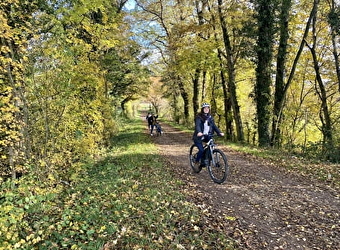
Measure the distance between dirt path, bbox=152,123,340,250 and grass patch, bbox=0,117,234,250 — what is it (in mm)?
490

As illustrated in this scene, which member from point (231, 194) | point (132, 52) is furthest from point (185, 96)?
point (231, 194)

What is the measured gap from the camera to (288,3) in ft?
43.5

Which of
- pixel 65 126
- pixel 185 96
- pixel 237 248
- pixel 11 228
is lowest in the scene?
pixel 237 248

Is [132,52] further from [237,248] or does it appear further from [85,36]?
[237,248]

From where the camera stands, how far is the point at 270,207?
593 cm

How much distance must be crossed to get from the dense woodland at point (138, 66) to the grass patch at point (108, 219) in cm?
125

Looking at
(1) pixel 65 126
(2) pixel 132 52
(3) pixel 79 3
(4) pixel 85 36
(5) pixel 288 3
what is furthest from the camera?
(2) pixel 132 52

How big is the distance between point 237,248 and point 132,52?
21.1 m

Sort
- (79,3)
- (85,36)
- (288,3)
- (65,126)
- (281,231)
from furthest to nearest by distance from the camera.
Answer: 1. (288,3)
2. (85,36)
3. (79,3)
4. (65,126)
5. (281,231)

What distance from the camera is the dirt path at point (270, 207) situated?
463 cm

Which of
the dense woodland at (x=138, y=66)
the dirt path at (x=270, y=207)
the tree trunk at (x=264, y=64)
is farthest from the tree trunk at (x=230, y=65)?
the dirt path at (x=270, y=207)

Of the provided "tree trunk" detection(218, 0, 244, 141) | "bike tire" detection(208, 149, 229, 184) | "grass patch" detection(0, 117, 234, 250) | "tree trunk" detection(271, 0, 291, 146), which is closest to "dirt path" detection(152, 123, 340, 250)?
"bike tire" detection(208, 149, 229, 184)

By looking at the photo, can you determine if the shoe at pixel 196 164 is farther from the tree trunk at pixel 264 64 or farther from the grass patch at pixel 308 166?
the tree trunk at pixel 264 64

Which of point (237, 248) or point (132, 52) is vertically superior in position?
point (132, 52)
